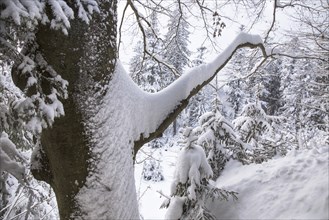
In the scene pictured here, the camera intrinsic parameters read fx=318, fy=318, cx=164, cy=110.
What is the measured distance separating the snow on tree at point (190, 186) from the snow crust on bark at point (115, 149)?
4.20 ft

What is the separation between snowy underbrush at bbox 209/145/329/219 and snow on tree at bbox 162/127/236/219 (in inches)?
6.8

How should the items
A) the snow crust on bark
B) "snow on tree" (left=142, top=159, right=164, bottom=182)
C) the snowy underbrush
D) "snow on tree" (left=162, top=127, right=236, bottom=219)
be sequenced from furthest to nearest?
1. "snow on tree" (left=142, top=159, right=164, bottom=182)
2. "snow on tree" (left=162, top=127, right=236, bottom=219)
3. the snowy underbrush
4. the snow crust on bark

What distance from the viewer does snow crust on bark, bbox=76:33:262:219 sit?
80.7 inches

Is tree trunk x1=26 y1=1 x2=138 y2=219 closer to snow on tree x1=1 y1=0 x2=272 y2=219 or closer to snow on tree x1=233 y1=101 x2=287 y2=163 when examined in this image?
snow on tree x1=1 y1=0 x2=272 y2=219

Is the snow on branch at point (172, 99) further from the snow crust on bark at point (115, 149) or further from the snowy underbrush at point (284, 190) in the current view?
the snowy underbrush at point (284, 190)

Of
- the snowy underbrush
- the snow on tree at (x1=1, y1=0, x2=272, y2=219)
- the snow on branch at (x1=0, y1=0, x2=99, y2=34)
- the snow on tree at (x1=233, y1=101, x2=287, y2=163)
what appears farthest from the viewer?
the snow on tree at (x1=233, y1=101, x2=287, y2=163)

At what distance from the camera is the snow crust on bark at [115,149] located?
2.05 metres

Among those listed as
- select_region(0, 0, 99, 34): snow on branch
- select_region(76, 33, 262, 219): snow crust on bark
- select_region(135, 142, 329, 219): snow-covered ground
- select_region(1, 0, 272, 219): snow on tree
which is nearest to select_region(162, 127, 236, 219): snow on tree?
select_region(135, 142, 329, 219): snow-covered ground

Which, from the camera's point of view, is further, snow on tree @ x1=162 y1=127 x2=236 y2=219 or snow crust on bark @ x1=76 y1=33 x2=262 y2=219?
snow on tree @ x1=162 y1=127 x2=236 y2=219

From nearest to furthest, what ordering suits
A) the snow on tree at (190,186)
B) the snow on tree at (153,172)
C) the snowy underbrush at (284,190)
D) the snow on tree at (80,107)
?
1. the snow on tree at (80,107)
2. the snowy underbrush at (284,190)
3. the snow on tree at (190,186)
4. the snow on tree at (153,172)

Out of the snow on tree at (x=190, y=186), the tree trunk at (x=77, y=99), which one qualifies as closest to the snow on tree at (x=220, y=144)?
the snow on tree at (x=190, y=186)

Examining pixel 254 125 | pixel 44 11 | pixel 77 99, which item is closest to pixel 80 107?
pixel 77 99

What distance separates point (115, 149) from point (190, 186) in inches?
68.3

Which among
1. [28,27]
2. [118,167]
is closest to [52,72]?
[28,27]
